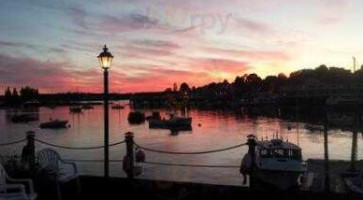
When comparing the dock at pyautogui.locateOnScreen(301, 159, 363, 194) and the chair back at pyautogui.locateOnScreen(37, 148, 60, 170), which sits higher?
the chair back at pyautogui.locateOnScreen(37, 148, 60, 170)

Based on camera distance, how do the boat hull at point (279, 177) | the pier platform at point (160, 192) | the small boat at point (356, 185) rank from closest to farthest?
the pier platform at point (160, 192), the small boat at point (356, 185), the boat hull at point (279, 177)

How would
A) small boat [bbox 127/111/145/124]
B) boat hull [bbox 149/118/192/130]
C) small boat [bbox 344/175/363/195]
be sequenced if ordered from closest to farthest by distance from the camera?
1. small boat [bbox 344/175/363/195]
2. boat hull [bbox 149/118/192/130]
3. small boat [bbox 127/111/145/124]

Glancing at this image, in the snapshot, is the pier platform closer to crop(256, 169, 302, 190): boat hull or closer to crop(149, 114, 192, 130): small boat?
crop(256, 169, 302, 190): boat hull

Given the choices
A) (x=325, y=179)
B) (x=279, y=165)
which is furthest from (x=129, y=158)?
(x=279, y=165)

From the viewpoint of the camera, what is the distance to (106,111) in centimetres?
1336

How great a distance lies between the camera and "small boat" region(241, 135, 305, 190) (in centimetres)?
2830

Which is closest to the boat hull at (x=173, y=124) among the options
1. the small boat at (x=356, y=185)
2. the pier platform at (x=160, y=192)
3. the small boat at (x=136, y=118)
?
the small boat at (x=136, y=118)

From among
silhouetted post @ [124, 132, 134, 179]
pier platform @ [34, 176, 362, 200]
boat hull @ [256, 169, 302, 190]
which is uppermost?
silhouetted post @ [124, 132, 134, 179]

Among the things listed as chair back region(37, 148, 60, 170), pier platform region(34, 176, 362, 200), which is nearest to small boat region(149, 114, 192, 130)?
pier platform region(34, 176, 362, 200)

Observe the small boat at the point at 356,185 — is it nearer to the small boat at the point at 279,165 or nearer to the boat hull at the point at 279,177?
the small boat at the point at 279,165

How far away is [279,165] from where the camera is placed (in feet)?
95.2

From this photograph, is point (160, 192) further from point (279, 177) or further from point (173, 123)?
point (173, 123)

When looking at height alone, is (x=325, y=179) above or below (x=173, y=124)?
above

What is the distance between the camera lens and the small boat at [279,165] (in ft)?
92.8
